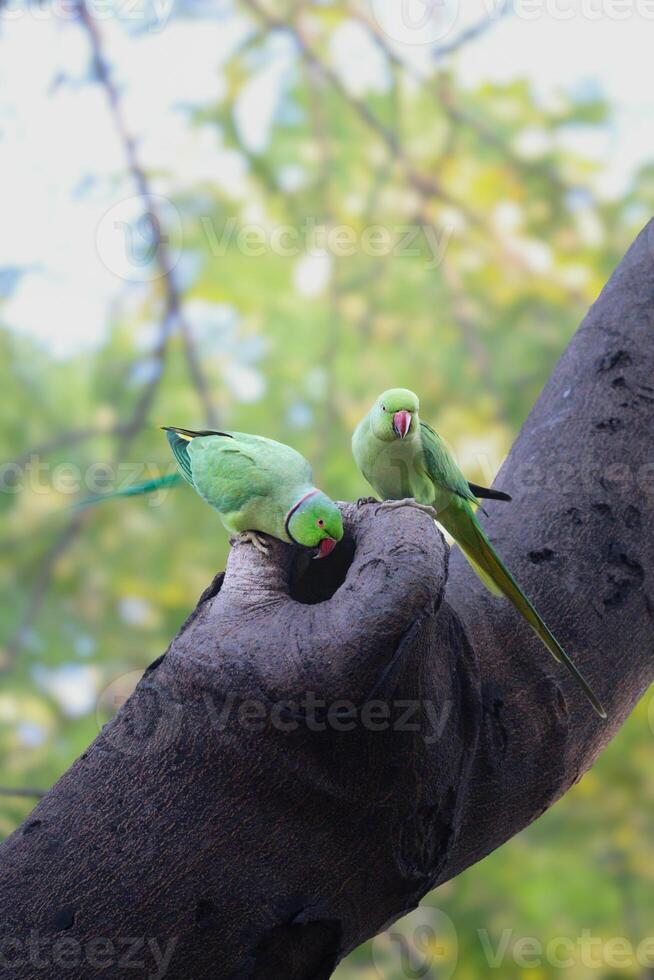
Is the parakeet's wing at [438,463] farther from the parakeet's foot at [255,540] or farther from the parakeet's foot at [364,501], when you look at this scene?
the parakeet's foot at [255,540]

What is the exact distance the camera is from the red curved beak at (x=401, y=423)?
7.48 feet

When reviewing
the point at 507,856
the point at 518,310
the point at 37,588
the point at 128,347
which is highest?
the point at 128,347

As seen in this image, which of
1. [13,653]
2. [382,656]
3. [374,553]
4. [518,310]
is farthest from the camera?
[518,310]

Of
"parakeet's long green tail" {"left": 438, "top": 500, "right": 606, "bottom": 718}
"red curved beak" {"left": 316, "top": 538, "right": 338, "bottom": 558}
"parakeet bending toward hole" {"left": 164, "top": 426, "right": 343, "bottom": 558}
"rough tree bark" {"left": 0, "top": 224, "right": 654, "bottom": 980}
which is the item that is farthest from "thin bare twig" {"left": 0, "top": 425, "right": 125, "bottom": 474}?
"rough tree bark" {"left": 0, "top": 224, "right": 654, "bottom": 980}

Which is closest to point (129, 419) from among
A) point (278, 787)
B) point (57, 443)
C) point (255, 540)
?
point (57, 443)

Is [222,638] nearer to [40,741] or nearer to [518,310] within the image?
[40,741]

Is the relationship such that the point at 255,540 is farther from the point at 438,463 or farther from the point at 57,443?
the point at 57,443

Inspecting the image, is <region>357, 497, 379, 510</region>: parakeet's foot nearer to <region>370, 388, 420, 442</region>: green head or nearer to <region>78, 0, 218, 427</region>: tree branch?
<region>370, 388, 420, 442</region>: green head

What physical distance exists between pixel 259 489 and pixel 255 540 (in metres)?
0.28

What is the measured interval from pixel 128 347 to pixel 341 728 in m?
3.49

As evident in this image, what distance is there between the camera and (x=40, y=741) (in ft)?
14.3

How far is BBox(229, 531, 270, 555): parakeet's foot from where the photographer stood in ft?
5.41

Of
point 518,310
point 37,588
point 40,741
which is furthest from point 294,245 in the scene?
point 40,741

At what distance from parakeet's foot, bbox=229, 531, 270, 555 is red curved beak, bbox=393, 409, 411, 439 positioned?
0.61 meters
